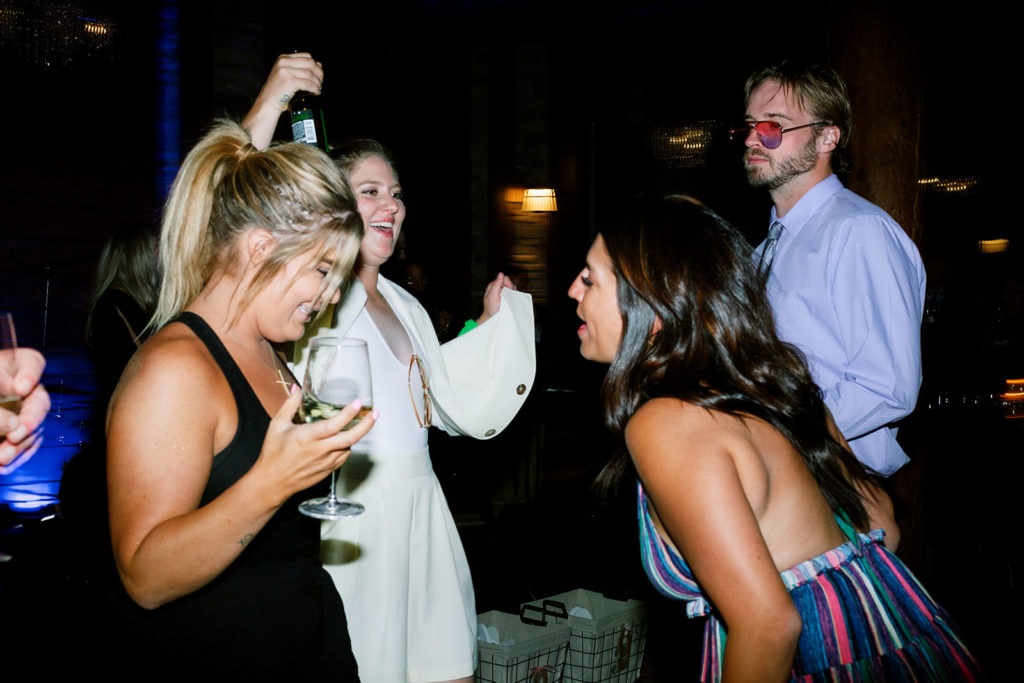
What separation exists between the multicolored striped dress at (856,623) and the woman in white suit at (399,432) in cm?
90

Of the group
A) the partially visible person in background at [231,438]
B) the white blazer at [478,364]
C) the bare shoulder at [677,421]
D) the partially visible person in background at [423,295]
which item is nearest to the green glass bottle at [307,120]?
the partially visible person in background at [231,438]

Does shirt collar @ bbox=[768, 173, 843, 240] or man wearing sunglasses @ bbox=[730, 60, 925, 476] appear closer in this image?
Answer: man wearing sunglasses @ bbox=[730, 60, 925, 476]

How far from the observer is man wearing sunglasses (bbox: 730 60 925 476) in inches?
87.0

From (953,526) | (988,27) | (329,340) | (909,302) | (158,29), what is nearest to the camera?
(329,340)

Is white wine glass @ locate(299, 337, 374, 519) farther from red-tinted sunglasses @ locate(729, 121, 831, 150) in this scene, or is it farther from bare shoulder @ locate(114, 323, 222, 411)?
red-tinted sunglasses @ locate(729, 121, 831, 150)

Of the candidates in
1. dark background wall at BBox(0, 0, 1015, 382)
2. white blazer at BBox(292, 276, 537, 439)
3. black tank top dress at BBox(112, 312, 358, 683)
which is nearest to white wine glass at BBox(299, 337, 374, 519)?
black tank top dress at BBox(112, 312, 358, 683)

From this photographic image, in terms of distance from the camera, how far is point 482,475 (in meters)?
6.52

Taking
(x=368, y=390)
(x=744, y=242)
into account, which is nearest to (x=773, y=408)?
(x=744, y=242)

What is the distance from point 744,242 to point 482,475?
5.09 meters

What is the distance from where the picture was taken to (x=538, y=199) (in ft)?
31.7

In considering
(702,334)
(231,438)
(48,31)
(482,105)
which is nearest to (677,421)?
(702,334)

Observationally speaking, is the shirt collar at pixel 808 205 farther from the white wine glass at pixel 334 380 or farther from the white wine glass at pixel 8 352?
the white wine glass at pixel 8 352

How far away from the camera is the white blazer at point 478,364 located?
2.55 meters

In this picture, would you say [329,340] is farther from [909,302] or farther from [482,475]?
[482,475]
